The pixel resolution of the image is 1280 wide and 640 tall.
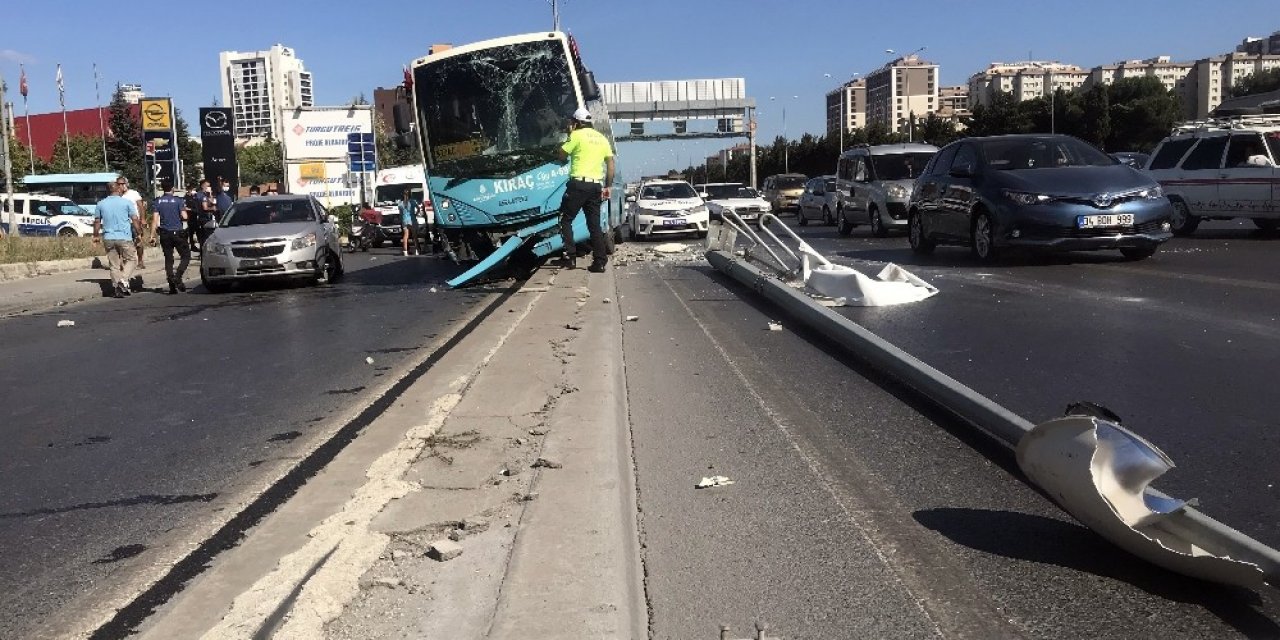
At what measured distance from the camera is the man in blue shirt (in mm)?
15789

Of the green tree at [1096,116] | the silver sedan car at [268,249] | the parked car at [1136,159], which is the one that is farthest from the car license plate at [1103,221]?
the green tree at [1096,116]

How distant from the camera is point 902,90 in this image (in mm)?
162375

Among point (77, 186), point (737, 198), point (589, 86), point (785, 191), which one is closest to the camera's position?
point (589, 86)

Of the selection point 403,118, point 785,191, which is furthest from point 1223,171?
point 785,191

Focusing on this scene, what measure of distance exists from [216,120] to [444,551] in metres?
46.0

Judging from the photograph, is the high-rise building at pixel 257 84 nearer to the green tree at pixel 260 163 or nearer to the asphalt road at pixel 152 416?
the green tree at pixel 260 163

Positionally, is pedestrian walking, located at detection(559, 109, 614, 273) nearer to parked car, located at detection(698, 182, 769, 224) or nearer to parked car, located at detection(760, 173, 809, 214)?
parked car, located at detection(698, 182, 769, 224)

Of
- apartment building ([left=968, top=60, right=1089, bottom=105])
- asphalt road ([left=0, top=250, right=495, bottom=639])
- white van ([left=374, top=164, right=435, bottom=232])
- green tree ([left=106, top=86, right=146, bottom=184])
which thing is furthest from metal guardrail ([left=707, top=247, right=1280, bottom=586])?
apartment building ([left=968, top=60, right=1089, bottom=105])

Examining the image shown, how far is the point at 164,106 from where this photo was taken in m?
40.9

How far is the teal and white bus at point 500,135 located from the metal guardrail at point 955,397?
11.4ft

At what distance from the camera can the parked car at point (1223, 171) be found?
17031mm

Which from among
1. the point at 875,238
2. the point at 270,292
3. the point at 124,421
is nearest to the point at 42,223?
the point at 270,292

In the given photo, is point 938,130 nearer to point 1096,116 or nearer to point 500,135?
point 1096,116

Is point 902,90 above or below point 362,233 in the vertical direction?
above
